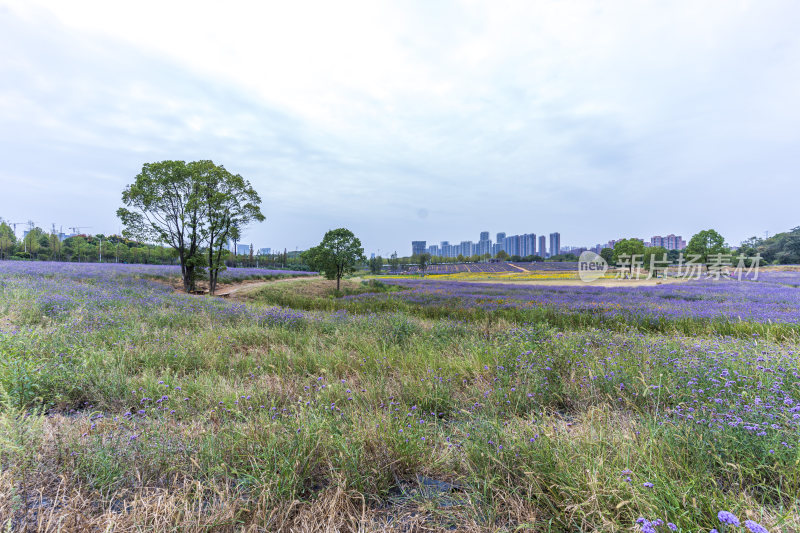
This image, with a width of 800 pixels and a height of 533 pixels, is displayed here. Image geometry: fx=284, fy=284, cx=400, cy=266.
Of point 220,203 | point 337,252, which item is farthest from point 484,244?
point 220,203

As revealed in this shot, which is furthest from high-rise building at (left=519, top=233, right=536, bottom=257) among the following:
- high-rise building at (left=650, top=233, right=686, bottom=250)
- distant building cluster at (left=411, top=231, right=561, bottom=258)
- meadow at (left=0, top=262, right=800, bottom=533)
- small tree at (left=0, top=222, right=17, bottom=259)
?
small tree at (left=0, top=222, right=17, bottom=259)

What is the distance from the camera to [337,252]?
25547 millimetres

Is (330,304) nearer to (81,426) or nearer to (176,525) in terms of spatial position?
(81,426)

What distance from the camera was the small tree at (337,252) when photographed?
25.4m

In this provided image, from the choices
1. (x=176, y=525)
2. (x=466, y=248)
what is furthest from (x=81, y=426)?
(x=466, y=248)

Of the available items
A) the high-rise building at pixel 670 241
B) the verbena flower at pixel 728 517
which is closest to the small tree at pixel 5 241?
the verbena flower at pixel 728 517

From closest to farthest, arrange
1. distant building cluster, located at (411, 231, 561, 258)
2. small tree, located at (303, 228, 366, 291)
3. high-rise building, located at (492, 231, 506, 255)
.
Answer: small tree, located at (303, 228, 366, 291), distant building cluster, located at (411, 231, 561, 258), high-rise building, located at (492, 231, 506, 255)

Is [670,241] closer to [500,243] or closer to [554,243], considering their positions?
[554,243]

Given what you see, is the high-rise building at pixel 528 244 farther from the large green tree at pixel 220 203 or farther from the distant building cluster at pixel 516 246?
the large green tree at pixel 220 203

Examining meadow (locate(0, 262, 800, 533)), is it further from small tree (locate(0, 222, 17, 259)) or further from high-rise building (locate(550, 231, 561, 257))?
high-rise building (locate(550, 231, 561, 257))

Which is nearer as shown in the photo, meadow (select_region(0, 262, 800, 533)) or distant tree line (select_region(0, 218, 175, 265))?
meadow (select_region(0, 262, 800, 533))

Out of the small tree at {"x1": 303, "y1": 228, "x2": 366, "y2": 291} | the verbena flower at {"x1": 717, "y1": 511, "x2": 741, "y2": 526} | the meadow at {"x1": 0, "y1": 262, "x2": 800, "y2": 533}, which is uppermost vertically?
the small tree at {"x1": 303, "y1": 228, "x2": 366, "y2": 291}

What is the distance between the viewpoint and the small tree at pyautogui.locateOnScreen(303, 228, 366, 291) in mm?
25438

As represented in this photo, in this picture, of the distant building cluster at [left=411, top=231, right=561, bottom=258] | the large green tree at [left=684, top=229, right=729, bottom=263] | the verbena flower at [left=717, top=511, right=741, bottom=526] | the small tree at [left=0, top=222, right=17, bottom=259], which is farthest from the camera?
the distant building cluster at [left=411, top=231, right=561, bottom=258]
